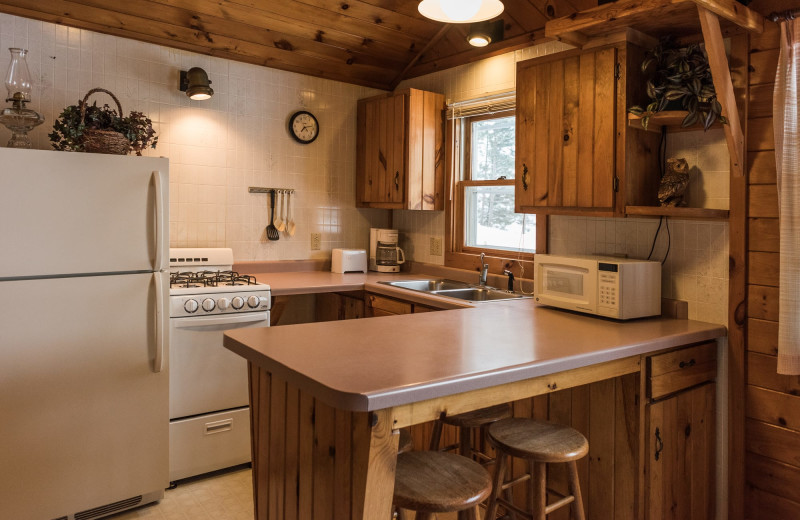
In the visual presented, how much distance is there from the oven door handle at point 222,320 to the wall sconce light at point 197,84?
132 centimetres

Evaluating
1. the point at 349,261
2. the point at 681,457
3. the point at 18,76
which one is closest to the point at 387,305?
the point at 349,261

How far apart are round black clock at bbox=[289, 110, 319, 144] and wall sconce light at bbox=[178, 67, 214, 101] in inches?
25.4

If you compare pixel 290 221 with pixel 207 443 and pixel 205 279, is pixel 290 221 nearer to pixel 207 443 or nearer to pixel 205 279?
pixel 205 279

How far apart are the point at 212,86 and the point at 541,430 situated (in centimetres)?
286

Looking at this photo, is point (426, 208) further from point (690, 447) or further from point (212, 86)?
point (690, 447)

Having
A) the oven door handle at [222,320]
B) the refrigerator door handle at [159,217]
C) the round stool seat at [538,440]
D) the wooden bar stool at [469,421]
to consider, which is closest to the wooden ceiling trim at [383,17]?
the refrigerator door handle at [159,217]

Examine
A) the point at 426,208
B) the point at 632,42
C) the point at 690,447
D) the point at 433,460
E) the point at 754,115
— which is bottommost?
the point at 690,447

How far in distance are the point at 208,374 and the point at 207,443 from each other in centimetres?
35

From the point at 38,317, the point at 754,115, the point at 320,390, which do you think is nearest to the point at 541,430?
the point at 320,390

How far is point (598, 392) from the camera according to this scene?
7.39 ft

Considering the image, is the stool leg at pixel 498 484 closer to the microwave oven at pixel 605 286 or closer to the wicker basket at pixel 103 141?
the microwave oven at pixel 605 286

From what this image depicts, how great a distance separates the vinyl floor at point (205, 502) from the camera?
270 centimetres

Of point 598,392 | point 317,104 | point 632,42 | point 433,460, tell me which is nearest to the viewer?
point 433,460

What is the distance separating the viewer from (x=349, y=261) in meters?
4.09
